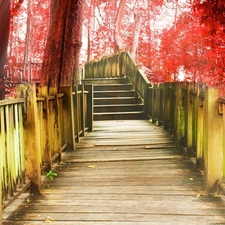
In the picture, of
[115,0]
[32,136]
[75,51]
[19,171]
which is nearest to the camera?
[19,171]

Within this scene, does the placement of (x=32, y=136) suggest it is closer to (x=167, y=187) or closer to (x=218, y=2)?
(x=167, y=187)

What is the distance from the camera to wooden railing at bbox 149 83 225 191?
3.82 m

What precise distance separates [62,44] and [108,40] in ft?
75.9

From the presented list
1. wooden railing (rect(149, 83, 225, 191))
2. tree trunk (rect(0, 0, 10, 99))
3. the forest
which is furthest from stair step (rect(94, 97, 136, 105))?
wooden railing (rect(149, 83, 225, 191))

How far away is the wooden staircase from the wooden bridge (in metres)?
3.93

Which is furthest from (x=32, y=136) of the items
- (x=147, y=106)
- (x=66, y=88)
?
(x=147, y=106)

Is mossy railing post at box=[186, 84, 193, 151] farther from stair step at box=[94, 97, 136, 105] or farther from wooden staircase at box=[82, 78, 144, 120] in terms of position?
stair step at box=[94, 97, 136, 105]

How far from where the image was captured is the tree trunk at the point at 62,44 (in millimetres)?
9172

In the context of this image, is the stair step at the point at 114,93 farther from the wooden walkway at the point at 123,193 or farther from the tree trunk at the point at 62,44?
the wooden walkway at the point at 123,193

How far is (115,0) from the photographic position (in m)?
29.7

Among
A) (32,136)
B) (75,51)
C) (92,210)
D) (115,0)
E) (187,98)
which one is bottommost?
(92,210)

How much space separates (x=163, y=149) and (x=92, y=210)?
341 centimetres

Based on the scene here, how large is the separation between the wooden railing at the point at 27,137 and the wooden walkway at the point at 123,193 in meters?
0.25

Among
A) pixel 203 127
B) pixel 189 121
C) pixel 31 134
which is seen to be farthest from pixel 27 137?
pixel 189 121
